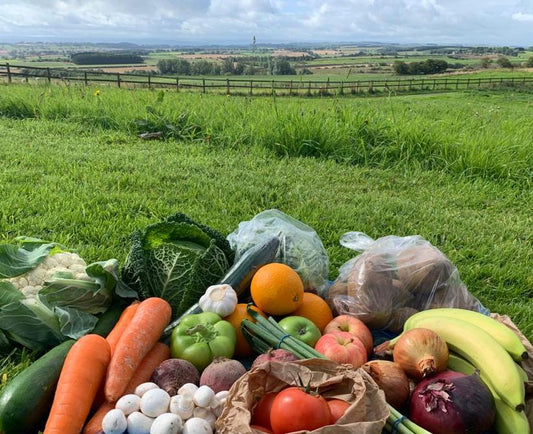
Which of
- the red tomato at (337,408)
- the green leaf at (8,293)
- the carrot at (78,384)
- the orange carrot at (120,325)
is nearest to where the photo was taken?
the red tomato at (337,408)

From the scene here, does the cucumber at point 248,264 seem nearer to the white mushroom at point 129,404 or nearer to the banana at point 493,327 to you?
the banana at point 493,327

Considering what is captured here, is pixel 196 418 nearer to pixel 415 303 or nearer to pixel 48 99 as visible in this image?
pixel 415 303

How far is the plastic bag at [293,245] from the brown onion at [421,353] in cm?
100

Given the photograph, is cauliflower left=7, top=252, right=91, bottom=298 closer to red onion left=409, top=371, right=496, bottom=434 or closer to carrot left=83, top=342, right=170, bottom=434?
A: carrot left=83, top=342, right=170, bottom=434

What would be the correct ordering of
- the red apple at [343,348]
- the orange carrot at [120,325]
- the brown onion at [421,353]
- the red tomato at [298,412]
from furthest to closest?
the orange carrot at [120,325] → the red apple at [343,348] → the brown onion at [421,353] → the red tomato at [298,412]

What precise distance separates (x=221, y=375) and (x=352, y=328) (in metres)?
0.91

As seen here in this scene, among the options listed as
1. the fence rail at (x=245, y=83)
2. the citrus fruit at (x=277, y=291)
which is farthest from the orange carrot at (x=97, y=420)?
the fence rail at (x=245, y=83)

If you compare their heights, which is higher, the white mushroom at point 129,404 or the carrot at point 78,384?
the white mushroom at point 129,404

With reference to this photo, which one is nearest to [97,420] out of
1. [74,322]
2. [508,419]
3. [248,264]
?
[74,322]

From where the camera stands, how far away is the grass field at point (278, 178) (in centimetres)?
451

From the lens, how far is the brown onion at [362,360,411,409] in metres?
2.34

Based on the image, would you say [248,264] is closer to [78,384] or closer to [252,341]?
[252,341]

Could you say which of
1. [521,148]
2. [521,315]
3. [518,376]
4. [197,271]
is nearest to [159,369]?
[197,271]

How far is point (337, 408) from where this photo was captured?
200cm
